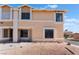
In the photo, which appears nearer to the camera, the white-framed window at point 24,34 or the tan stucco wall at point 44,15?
the tan stucco wall at point 44,15

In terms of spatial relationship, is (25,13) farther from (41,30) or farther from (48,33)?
(48,33)

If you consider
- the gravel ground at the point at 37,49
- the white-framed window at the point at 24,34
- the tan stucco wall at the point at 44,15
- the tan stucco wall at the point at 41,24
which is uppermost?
the tan stucco wall at the point at 44,15

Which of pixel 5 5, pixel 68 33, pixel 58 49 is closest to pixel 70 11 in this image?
pixel 68 33

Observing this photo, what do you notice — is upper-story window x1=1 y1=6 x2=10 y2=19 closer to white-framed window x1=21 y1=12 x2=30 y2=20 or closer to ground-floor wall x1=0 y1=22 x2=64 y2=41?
ground-floor wall x1=0 y1=22 x2=64 y2=41

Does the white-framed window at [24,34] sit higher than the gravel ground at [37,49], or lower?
higher

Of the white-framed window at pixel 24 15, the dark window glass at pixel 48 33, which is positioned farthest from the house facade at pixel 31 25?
the white-framed window at pixel 24 15

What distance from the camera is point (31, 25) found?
8453 millimetres

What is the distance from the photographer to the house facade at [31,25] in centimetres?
830

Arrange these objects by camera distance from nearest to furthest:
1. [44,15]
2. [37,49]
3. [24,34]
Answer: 1. [37,49]
2. [44,15]
3. [24,34]

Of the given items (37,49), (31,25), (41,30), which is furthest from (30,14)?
(37,49)

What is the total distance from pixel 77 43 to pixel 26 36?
1.76 m

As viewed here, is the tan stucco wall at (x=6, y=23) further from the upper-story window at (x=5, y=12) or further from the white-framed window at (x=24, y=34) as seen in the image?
the white-framed window at (x=24, y=34)
